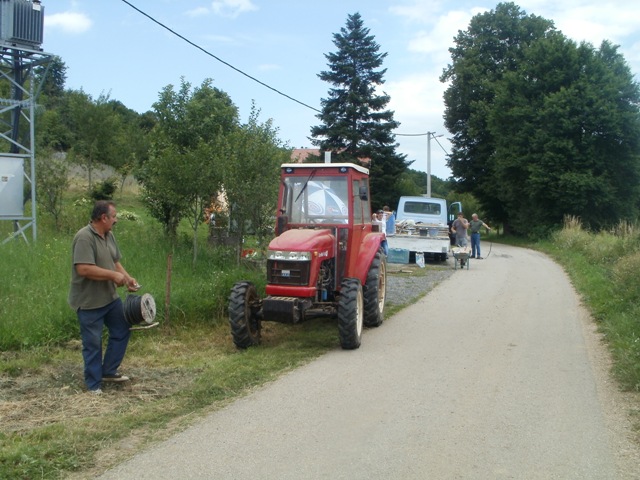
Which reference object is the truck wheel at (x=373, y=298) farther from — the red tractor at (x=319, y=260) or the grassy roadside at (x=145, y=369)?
the grassy roadside at (x=145, y=369)

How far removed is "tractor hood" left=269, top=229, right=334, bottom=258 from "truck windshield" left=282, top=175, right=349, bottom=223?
0.52 metres

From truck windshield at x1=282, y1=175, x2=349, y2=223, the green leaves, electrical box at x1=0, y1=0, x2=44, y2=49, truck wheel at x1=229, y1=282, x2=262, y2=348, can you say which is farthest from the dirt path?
the green leaves

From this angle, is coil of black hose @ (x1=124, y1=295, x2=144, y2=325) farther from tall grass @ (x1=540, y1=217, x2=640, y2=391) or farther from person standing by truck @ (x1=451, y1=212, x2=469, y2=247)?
person standing by truck @ (x1=451, y1=212, x2=469, y2=247)

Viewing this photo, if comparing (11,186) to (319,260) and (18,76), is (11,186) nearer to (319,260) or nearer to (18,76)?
(18,76)

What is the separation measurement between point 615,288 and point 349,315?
23.3ft

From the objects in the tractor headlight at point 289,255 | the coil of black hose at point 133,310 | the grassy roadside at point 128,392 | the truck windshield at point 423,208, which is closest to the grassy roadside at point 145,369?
the grassy roadside at point 128,392

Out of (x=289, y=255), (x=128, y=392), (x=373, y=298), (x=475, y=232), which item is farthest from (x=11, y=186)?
(x=475, y=232)

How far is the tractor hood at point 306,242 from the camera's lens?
8776mm

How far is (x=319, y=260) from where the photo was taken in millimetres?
8914

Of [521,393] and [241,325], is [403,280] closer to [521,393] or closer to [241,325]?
[241,325]

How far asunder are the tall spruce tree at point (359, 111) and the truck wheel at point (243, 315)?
1410 inches

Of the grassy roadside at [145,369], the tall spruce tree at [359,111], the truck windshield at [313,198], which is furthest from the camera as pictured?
the tall spruce tree at [359,111]

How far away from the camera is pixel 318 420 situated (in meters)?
5.92

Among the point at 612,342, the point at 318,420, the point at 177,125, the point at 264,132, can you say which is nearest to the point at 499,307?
the point at 612,342
